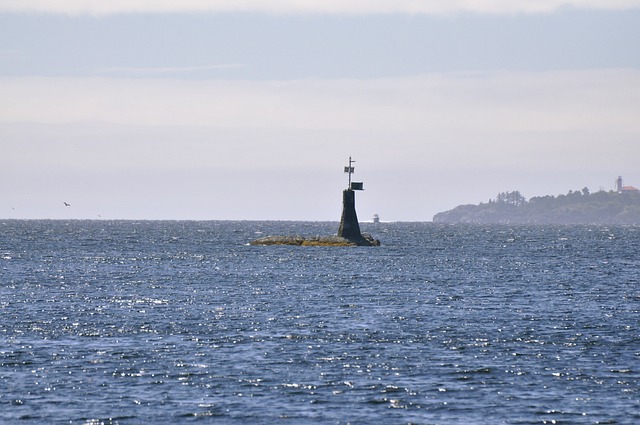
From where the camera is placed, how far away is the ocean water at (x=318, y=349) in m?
29.9

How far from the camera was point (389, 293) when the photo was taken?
6706cm

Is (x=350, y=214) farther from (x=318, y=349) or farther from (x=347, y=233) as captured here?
(x=318, y=349)

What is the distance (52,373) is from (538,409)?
54.4 ft

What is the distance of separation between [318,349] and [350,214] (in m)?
84.9

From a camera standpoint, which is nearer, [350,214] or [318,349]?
[318,349]

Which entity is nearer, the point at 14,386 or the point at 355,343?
the point at 14,386

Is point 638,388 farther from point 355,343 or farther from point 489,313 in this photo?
point 489,313

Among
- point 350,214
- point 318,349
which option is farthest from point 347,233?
point 318,349

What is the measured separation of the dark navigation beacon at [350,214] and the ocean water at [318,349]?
4079cm

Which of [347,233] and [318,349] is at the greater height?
[347,233]

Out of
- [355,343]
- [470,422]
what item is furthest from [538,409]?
[355,343]

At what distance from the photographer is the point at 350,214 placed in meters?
126

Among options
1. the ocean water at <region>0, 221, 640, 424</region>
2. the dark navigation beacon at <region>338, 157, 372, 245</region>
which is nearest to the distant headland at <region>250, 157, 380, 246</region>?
the dark navigation beacon at <region>338, 157, 372, 245</region>

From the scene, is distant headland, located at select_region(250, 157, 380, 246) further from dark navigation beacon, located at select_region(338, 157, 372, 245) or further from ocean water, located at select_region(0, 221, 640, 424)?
ocean water, located at select_region(0, 221, 640, 424)
